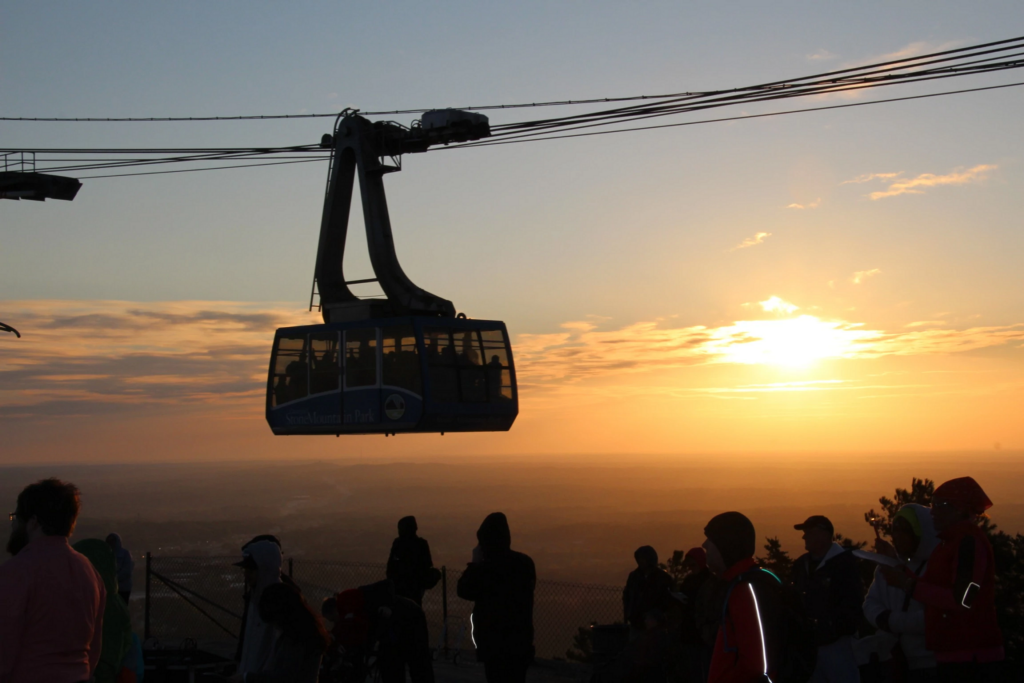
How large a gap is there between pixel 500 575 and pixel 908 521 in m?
2.77

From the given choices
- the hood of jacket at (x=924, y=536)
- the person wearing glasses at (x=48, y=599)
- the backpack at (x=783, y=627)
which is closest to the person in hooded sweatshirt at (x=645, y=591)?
the hood of jacket at (x=924, y=536)

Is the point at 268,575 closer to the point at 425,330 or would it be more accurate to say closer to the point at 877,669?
the point at 877,669

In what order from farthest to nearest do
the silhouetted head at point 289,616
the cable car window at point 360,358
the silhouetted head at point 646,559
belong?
the cable car window at point 360,358, the silhouetted head at point 646,559, the silhouetted head at point 289,616

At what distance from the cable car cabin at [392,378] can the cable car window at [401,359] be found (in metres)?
0.02

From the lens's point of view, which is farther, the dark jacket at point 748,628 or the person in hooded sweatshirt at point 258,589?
the person in hooded sweatshirt at point 258,589

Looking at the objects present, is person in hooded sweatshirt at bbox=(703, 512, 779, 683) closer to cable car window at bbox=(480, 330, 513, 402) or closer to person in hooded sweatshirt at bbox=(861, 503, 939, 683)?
person in hooded sweatshirt at bbox=(861, 503, 939, 683)

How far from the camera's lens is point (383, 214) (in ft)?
62.5

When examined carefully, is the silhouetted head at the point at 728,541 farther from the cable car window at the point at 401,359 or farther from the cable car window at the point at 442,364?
the cable car window at the point at 442,364

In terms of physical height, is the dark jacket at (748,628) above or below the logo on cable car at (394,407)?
below

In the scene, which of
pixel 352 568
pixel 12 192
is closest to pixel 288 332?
pixel 352 568

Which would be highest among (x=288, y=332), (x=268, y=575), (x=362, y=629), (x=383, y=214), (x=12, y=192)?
(x=12, y=192)

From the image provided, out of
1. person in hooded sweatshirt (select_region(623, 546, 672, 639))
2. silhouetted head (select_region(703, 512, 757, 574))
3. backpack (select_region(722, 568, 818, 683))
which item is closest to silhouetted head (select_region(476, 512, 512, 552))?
person in hooded sweatshirt (select_region(623, 546, 672, 639))

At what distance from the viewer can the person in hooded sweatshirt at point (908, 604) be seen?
5.81 metres

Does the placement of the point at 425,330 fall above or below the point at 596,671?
above
